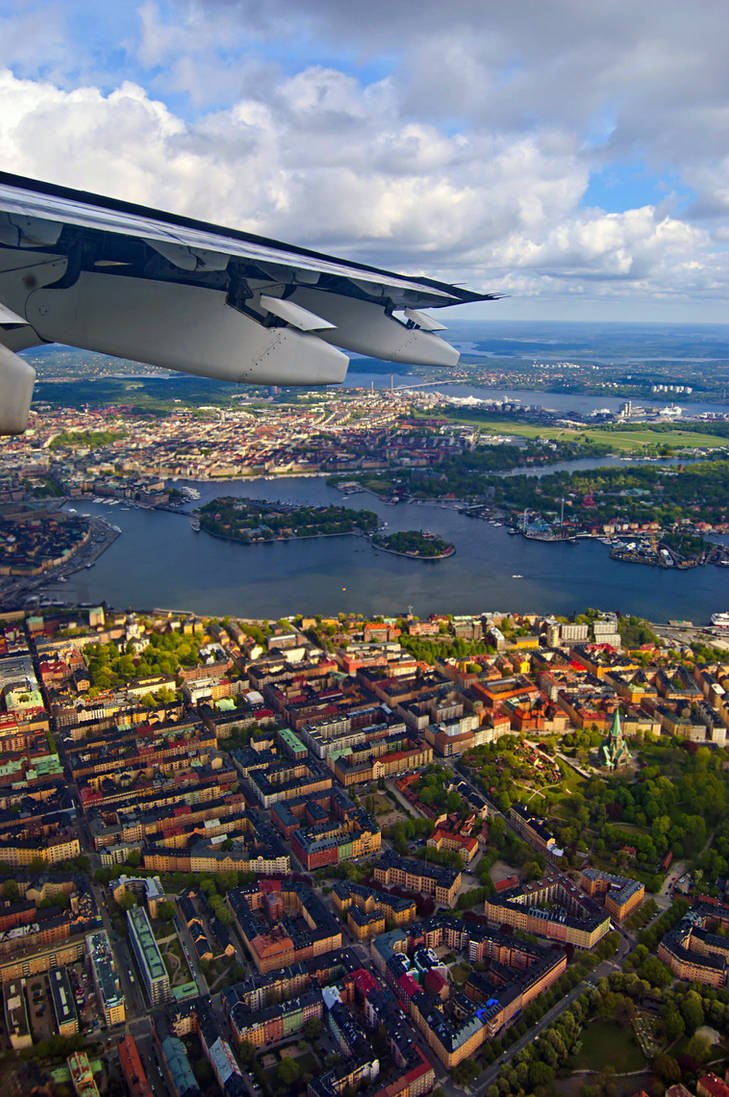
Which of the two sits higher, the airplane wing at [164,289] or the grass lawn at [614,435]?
the airplane wing at [164,289]

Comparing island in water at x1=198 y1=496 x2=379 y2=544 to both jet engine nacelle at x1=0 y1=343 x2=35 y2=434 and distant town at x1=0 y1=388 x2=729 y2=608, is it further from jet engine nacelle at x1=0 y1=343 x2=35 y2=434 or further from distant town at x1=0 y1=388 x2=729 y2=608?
jet engine nacelle at x1=0 y1=343 x2=35 y2=434

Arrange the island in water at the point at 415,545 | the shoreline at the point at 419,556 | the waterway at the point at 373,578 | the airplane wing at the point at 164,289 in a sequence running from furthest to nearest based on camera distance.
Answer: the island in water at the point at 415,545 → the shoreline at the point at 419,556 → the waterway at the point at 373,578 → the airplane wing at the point at 164,289

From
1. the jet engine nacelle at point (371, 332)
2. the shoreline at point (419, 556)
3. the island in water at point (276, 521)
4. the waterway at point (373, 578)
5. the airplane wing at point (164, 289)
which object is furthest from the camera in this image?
the island in water at point (276, 521)

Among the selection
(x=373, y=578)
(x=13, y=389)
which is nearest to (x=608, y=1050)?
(x=13, y=389)

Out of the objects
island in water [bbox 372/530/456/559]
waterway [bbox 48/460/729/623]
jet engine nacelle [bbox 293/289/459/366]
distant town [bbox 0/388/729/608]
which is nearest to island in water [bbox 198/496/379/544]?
distant town [bbox 0/388/729/608]

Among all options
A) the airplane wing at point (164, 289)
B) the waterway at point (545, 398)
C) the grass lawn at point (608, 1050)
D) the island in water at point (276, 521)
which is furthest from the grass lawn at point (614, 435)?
the airplane wing at point (164, 289)

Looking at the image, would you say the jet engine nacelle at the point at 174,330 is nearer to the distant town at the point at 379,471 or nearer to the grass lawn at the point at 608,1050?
the grass lawn at the point at 608,1050

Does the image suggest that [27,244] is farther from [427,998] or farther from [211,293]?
[427,998]
